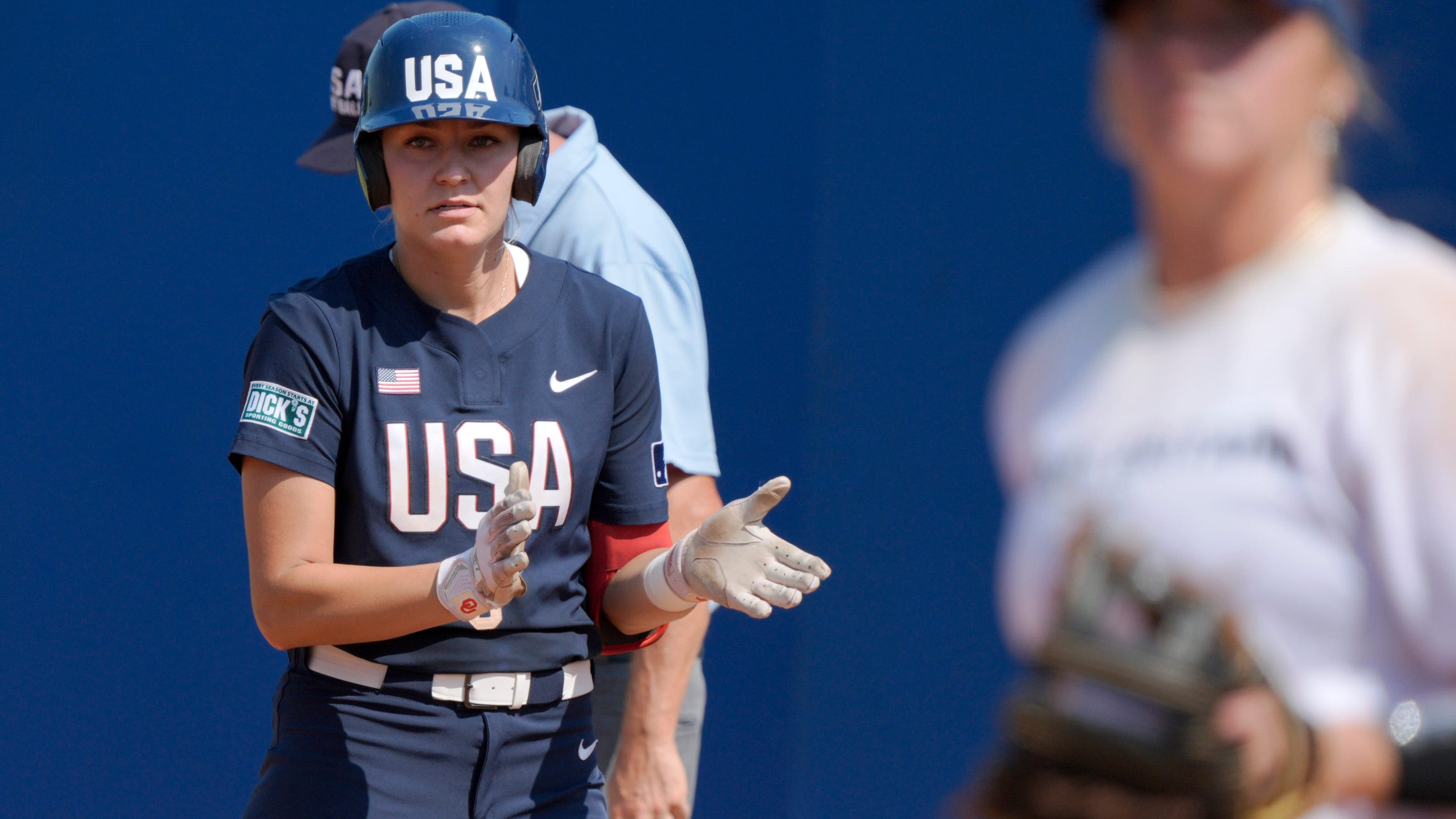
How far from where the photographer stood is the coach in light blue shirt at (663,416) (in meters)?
2.21

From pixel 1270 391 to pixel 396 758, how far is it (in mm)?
1199

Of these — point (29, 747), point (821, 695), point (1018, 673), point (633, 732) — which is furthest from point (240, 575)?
point (1018, 673)

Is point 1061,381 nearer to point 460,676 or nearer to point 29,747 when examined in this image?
point 460,676

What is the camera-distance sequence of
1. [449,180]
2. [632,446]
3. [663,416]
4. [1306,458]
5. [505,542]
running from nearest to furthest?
1. [1306,458]
2. [505,542]
3. [449,180]
4. [632,446]
5. [663,416]

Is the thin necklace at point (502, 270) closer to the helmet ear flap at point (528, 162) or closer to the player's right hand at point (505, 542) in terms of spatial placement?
the helmet ear flap at point (528, 162)

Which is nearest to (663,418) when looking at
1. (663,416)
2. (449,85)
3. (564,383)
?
(663,416)

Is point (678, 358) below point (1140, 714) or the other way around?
the other way around

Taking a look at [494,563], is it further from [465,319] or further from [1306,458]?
[1306,458]

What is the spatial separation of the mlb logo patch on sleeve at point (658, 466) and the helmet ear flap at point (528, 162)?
1.25 feet

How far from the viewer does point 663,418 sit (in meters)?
2.29

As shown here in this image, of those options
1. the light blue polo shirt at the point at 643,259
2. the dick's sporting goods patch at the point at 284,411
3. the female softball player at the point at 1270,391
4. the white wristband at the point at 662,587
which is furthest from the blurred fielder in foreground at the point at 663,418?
the female softball player at the point at 1270,391

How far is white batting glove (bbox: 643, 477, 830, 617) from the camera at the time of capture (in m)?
1.73

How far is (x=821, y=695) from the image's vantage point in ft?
4.83

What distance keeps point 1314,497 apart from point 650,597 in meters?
1.11
